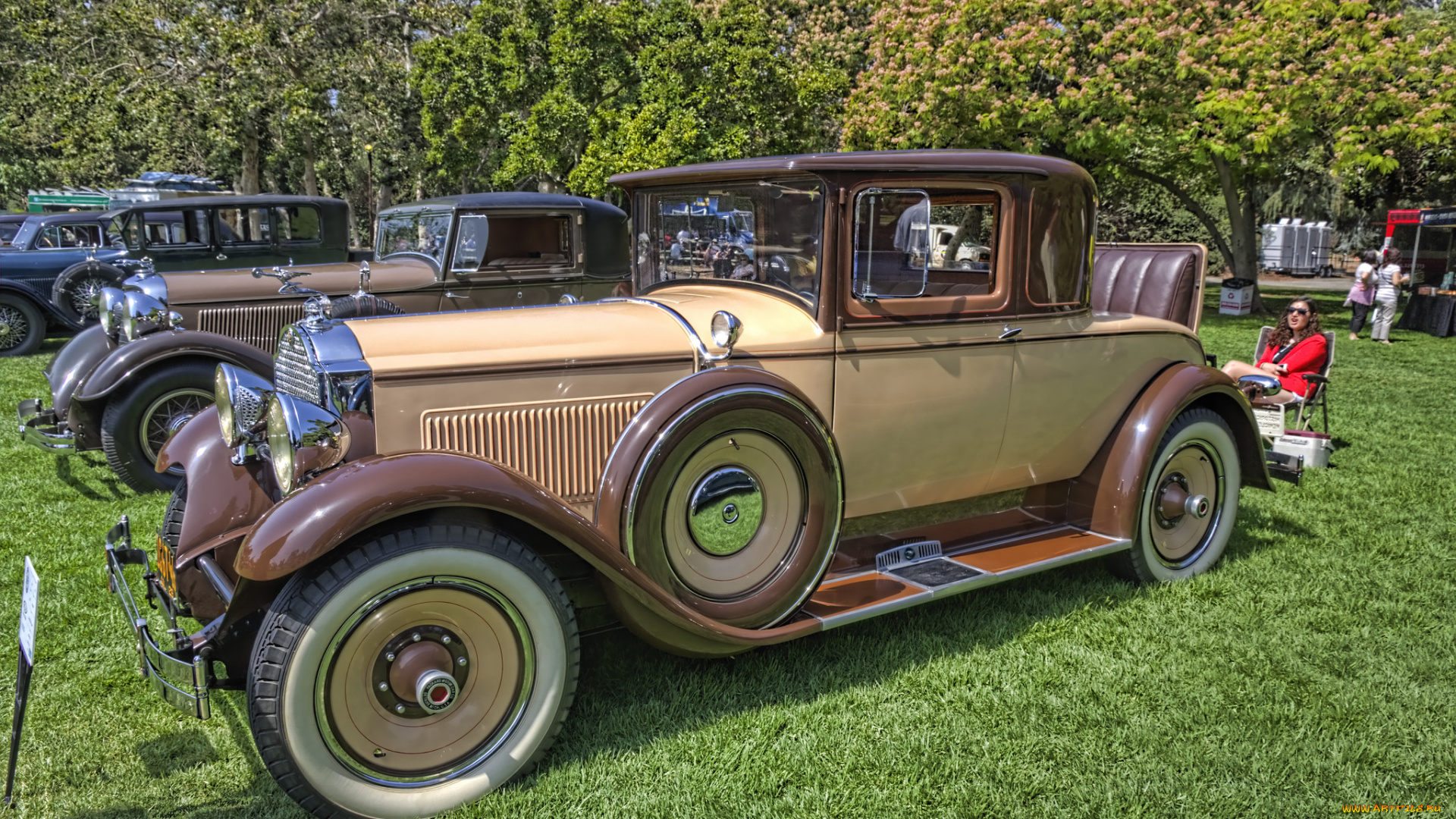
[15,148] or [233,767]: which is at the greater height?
[15,148]

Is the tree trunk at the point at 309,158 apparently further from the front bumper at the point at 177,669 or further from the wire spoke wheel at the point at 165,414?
the front bumper at the point at 177,669

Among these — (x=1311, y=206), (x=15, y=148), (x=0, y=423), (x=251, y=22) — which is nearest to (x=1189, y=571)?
(x=0, y=423)

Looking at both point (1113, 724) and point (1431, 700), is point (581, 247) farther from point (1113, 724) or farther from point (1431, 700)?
point (1431, 700)

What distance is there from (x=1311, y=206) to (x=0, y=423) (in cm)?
4358

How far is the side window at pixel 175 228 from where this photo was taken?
9.81m

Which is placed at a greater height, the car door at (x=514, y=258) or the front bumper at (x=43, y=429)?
the car door at (x=514, y=258)

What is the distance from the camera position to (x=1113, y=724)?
3.37 meters

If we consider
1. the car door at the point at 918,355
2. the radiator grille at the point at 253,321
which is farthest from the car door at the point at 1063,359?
the radiator grille at the point at 253,321

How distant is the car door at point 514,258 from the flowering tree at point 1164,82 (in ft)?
33.3

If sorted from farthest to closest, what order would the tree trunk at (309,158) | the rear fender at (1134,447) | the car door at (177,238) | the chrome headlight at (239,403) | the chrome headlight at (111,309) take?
the tree trunk at (309,158)
the car door at (177,238)
the chrome headlight at (111,309)
the rear fender at (1134,447)
the chrome headlight at (239,403)

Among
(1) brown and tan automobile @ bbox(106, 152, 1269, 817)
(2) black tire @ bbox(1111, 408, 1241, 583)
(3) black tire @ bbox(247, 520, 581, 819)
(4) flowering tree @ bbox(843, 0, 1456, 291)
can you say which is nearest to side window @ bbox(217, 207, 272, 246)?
(1) brown and tan automobile @ bbox(106, 152, 1269, 817)

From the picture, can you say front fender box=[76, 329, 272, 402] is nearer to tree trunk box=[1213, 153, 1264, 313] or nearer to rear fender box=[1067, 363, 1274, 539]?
rear fender box=[1067, 363, 1274, 539]

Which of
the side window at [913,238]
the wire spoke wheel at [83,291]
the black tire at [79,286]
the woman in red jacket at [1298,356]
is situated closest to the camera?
the side window at [913,238]

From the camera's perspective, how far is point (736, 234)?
3.97 m
